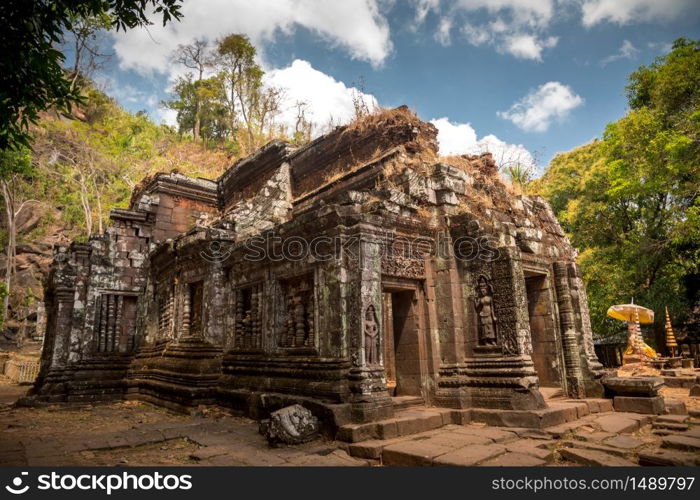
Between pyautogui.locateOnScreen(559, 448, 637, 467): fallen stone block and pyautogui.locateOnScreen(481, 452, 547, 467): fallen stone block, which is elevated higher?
pyautogui.locateOnScreen(481, 452, 547, 467): fallen stone block

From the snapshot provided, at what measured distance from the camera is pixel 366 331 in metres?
5.91

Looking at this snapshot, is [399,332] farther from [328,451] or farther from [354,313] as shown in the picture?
[328,451]

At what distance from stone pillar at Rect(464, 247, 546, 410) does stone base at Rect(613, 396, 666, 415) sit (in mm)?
2045

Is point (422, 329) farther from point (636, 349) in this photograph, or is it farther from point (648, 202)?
point (648, 202)

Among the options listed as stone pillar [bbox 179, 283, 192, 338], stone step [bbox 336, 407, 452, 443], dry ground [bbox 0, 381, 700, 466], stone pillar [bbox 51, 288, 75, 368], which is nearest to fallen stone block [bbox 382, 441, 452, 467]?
dry ground [bbox 0, 381, 700, 466]

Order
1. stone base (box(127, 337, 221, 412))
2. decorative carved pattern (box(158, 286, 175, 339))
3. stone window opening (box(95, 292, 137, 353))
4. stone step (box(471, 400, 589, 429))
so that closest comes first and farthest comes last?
stone step (box(471, 400, 589, 429)) → stone base (box(127, 337, 221, 412)) → decorative carved pattern (box(158, 286, 175, 339)) → stone window opening (box(95, 292, 137, 353))

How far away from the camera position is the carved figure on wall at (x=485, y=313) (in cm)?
671

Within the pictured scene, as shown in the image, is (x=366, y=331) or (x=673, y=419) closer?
(x=366, y=331)

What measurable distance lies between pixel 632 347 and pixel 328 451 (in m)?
15.6

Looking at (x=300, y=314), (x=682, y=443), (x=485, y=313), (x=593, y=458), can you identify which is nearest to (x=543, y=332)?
(x=485, y=313)

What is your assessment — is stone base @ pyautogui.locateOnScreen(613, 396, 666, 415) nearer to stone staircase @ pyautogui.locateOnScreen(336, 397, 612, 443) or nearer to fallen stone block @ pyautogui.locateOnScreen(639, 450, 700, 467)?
stone staircase @ pyautogui.locateOnScreen(336, 397, 612, 443)

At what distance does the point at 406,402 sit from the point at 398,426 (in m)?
1.16

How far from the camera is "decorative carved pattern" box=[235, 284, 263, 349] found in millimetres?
7863

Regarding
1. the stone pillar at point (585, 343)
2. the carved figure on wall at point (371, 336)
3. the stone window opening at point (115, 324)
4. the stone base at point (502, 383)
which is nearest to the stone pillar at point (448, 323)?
the stone base at point (502, 383)
